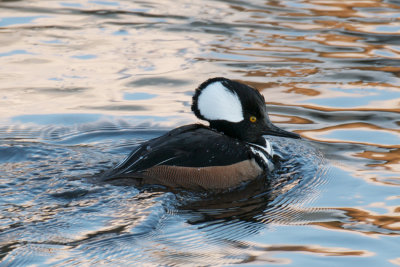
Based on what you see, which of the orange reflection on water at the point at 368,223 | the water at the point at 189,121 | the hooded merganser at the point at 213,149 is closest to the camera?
the water at the point at 189,121

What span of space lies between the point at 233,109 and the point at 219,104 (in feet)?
0.54

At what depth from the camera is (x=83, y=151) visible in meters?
7.45

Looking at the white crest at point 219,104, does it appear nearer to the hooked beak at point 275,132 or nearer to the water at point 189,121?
the hooked beak at point 275,132

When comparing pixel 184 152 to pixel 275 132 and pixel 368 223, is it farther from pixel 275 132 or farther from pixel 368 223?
pixel 368 223

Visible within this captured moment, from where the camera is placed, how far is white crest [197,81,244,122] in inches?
271

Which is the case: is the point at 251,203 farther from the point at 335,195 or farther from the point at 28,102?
the point at 28,102

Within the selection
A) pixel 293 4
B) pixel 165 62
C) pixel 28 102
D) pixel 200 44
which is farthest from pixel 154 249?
pixel 293 4

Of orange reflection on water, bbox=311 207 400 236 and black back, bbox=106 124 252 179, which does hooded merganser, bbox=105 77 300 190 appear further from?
orange reflection on water, bbox=311 207 400 236

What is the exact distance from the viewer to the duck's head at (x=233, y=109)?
6.89m

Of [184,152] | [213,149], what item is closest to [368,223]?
[213,149]

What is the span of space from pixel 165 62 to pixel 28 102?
7.11 ft

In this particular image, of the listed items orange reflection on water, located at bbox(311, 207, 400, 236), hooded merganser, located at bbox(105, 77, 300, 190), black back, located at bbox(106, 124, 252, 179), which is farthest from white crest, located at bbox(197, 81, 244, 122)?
orange reflection on water, located at bbox(311, 207, 400, 236)

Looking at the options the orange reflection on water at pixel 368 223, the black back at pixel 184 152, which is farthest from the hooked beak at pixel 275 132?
the orange reflection on water at pixel 368 223

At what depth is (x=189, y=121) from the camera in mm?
8430
